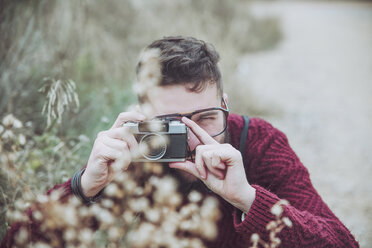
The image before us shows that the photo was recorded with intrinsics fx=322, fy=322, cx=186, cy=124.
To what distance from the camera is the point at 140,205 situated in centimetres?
151

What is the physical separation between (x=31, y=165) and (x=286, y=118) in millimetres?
3166

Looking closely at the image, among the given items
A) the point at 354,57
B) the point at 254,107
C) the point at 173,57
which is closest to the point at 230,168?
the point at 173,57

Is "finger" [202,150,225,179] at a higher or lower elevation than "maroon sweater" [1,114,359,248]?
higher

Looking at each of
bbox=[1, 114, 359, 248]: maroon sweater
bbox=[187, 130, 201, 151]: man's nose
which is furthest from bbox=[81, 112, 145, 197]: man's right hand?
bbox=[187, 130, 201, 151]: man's nose

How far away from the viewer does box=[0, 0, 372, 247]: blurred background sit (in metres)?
2.00

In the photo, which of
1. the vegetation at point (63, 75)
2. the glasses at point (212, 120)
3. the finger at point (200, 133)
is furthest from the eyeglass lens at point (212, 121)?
the vegetation at point (63, 75)

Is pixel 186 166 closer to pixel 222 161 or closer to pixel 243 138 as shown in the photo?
pixel 222 161

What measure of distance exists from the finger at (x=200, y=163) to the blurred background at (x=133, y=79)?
726 mm

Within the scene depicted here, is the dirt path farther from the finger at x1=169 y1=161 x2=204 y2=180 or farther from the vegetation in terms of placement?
the finger at x1=169 y1=161 x2=204 y2=180

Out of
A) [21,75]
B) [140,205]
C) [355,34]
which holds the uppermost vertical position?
[355,34]

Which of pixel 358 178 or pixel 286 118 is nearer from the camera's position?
pixel 358 178

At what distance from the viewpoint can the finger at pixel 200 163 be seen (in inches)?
56.9

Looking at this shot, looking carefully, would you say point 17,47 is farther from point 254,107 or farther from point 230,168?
point 254,107

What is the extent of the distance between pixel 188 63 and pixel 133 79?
65.6 inches
